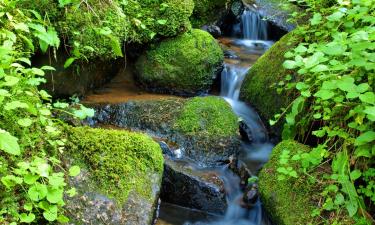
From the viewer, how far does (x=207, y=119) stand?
5230 mm

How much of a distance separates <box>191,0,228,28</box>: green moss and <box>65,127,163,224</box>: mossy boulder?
4.72 m

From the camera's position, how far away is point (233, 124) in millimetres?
5250

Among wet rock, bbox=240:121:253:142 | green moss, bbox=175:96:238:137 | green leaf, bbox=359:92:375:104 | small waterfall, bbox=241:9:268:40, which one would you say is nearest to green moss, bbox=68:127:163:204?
green moss, bbox=175:96:238:137

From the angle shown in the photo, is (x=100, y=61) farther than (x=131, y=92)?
No

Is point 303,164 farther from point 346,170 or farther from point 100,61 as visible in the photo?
point 100,61

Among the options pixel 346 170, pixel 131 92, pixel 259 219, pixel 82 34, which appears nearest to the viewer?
Result: pixel 346 170

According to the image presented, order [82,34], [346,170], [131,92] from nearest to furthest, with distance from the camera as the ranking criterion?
[346,170] → [82,34] → [131,92]

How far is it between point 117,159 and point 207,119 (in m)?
2.05

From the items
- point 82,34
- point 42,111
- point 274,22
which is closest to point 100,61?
point 82,34

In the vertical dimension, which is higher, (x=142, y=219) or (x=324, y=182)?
(x=324, y=182)

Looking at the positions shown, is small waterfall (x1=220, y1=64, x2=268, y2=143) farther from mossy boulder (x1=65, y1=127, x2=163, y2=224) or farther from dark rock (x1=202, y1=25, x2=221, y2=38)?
mossy boulder (x1=65, y1=127, x2=163, y2=224)

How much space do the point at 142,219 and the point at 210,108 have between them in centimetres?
235

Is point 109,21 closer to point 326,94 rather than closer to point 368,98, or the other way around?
point 326,94

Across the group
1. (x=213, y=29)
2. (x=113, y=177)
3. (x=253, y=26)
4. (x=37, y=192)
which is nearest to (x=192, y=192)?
(x=113, y=177)
